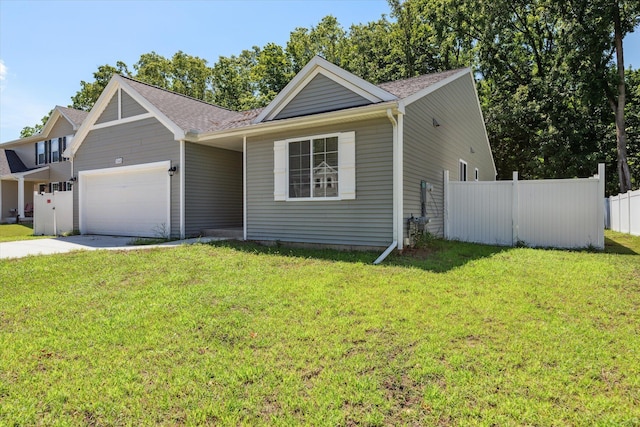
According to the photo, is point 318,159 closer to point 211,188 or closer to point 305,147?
point 305,147

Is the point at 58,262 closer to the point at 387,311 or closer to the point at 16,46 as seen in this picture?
the point at 387,311

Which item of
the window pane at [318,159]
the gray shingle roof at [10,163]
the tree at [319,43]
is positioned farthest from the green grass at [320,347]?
the tree at [319,43]

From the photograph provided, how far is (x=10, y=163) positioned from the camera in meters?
21.3

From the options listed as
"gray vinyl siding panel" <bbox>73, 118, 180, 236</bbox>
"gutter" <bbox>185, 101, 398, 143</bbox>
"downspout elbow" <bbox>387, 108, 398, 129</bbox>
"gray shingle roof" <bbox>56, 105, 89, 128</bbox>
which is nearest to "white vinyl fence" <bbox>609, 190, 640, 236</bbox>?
"downspout elbow" <bbox>387, 108, 398, 129</bbox>

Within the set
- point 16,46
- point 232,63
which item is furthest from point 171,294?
point 232,63

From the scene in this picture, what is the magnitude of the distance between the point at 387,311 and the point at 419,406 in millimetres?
1728

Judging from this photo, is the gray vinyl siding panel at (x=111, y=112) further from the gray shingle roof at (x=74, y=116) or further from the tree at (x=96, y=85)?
the tree at (x=96, y=85)

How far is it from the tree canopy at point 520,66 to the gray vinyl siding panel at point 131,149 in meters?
14.7

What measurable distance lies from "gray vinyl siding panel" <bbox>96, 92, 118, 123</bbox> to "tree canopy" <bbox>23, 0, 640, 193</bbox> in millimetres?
14314

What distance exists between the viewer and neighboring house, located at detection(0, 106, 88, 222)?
63.6 feet

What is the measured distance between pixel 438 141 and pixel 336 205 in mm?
3831

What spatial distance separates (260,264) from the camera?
665 centimetres

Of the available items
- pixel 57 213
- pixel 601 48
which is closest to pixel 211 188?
pixel 57 213

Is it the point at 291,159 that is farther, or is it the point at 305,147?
the point at 291,159
